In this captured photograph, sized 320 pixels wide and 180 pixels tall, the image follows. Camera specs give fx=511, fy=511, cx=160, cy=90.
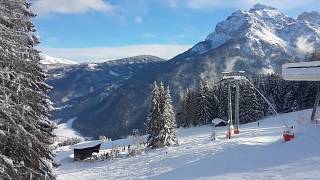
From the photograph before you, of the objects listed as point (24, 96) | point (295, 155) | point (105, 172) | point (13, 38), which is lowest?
point (105, 172)

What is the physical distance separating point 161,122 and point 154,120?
42.5 inches

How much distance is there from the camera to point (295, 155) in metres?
25.6

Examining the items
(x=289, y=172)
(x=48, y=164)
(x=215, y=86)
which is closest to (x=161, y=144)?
(x=289, y=172)

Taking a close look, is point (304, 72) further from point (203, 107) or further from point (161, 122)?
point (203, 107)

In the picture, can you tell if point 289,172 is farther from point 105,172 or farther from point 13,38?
point 105,172

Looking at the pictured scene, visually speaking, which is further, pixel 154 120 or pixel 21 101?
pixel 154 120

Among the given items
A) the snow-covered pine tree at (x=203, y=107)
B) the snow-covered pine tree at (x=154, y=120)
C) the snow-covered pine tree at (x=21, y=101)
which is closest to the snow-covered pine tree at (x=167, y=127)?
the snow-covered pine tree at (x=154, y=120)

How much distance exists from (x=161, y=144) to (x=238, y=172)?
105ft

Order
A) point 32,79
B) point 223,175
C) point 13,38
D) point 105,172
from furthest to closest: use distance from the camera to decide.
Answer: point 105,172
point 223,175
point 32,79
point 13,38

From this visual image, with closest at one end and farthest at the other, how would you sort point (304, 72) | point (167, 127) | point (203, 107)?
point (304, 72) < point (167, 127) < point (203, 107)

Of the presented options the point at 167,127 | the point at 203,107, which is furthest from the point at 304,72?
the point at 203,107

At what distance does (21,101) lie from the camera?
15.8 metres

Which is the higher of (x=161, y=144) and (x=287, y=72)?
(x=287, y=72)

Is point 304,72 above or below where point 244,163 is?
above
